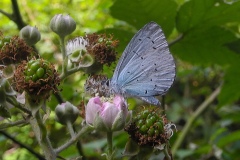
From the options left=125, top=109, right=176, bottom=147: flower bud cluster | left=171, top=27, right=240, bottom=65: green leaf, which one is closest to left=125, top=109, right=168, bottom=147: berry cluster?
left=125, top=109, right=176, bottom=147: flower bud cluster

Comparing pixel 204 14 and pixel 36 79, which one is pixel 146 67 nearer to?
pixel 36 79

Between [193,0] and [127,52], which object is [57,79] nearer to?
[127,52]

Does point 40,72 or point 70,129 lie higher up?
point 40,72

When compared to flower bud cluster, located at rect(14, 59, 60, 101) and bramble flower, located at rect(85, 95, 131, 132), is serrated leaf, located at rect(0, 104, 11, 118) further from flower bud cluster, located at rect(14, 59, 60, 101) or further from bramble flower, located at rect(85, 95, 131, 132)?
bramble flower, located at rect(85, 95, 131, 132)

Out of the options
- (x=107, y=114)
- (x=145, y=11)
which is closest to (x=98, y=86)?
(x=107, y=114)

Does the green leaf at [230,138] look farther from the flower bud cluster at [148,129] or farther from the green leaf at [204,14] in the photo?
the flower bud cluster at [148,129]

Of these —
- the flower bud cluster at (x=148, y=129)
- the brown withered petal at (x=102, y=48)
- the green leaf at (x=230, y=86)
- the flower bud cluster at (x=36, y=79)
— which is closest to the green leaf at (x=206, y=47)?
the green leaf at (x=230, y=86)
